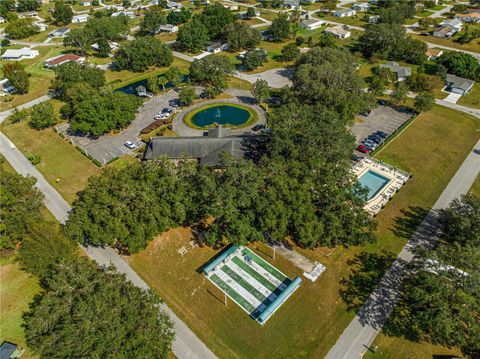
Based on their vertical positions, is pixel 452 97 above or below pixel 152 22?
below

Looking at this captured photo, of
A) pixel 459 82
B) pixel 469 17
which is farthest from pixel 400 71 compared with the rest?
pixel 469 17

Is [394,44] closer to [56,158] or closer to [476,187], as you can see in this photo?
[476,187]

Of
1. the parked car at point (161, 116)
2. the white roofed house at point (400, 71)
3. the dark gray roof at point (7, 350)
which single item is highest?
the white roofed house at point (400, 71)

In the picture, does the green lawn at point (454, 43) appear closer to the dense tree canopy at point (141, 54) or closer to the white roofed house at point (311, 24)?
the white roofed house at point (311, 24)

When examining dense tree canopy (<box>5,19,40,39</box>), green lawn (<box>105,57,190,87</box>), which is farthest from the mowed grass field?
dense tree canopy (<box>5,19,40,39</box>)

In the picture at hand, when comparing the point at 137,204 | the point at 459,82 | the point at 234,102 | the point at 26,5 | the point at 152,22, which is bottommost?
the point at 234,102

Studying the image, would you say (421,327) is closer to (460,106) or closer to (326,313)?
(326,313)

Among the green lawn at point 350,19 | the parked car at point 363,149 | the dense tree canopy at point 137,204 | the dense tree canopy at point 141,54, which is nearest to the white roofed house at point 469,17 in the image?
the green lawn at point 350,19
